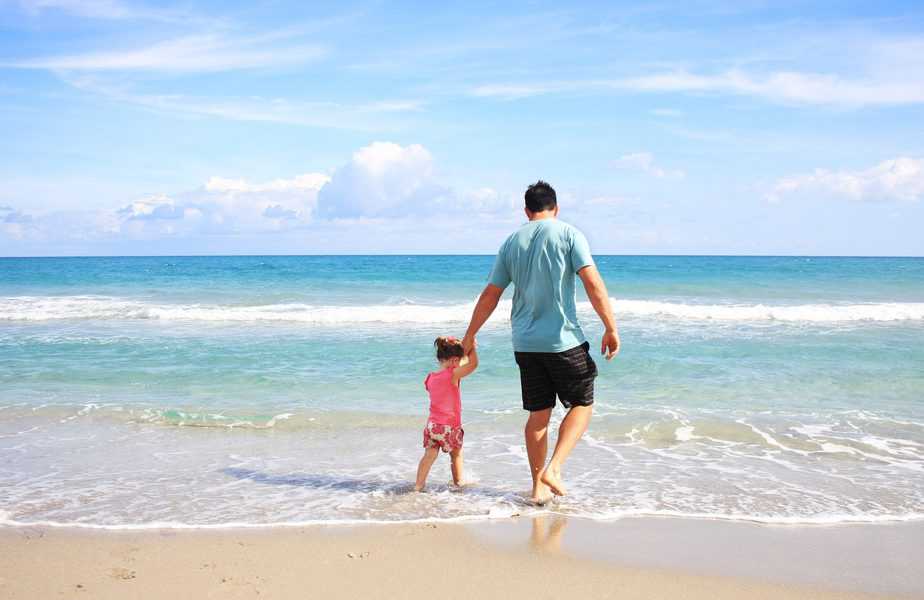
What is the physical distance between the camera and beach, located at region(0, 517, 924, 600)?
346 cm

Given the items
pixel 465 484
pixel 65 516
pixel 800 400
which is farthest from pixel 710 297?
pixel 65 516

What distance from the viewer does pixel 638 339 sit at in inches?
520

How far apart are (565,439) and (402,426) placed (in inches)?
109

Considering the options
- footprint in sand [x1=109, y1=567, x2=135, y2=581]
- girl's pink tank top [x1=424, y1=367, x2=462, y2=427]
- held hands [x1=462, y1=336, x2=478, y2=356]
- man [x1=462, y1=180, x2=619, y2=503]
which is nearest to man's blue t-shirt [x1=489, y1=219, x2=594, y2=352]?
man [x1=462, y1=180, x2=619, y2=503]

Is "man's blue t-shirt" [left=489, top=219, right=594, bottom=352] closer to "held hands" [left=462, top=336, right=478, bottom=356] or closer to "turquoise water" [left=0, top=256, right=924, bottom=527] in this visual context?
"held hands" [left=462, top=336, right=478, bottom=356]

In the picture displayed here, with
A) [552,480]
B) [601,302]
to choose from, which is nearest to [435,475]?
[552,480]

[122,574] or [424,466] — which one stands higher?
[424,466]

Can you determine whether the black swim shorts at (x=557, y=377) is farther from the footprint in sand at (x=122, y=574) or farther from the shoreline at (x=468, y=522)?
the footprint in sand at (x=122, y=574)

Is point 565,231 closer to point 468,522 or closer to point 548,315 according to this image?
point 548,315

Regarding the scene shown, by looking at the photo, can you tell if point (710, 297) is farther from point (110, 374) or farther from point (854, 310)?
point (110, 374)

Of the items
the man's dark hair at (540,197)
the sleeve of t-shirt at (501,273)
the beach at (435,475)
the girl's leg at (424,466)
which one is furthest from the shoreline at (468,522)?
the man's dark hair at (540,197)

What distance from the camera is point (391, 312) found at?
63.5 feet

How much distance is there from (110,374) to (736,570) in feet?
27.4

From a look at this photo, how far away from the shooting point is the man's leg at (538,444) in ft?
15.5
